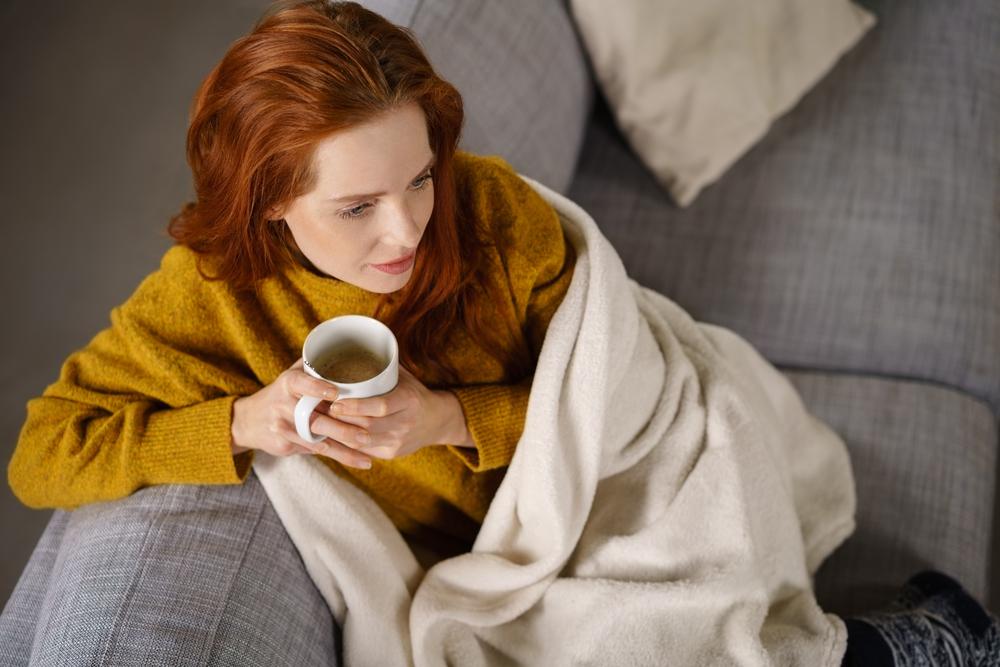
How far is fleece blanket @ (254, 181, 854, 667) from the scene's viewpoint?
1.08 metres

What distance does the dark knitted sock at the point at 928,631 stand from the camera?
3.86 ft

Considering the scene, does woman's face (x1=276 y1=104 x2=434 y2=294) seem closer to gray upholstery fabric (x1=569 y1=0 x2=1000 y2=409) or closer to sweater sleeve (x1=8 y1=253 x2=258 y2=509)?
sweater sleeve (x1=8 y1=253 x2=258 y2=509)

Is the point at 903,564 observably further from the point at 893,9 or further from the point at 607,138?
the point at 893,9

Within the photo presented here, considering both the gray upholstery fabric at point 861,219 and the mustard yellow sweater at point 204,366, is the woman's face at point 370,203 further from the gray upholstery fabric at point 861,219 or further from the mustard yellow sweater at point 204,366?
the gray upholstery fabric at point 861,219

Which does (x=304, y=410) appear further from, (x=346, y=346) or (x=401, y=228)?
(x=401, y=228)

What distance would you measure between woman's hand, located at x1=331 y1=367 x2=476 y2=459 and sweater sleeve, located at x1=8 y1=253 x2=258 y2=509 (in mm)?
209

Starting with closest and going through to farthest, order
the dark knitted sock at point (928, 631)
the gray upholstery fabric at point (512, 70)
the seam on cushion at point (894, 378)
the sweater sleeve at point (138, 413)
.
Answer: the sweater sleeve at point (138, 413), the dark knitted sock at point (928, 631), the gray upholstery fabric at point (512, 70), the seam on cushion at point (894, 378)

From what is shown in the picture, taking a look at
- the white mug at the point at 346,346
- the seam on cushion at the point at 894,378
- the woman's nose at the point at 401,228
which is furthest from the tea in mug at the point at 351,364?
the seam on cushion at the point at 894,378

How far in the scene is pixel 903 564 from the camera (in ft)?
4.48

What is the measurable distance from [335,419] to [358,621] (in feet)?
1.17

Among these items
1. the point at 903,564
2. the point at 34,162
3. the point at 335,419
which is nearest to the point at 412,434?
the point at 335,419

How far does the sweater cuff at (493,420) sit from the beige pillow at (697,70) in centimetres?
77

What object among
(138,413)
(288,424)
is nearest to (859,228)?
(288,424)

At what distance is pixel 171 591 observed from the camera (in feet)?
3.17
